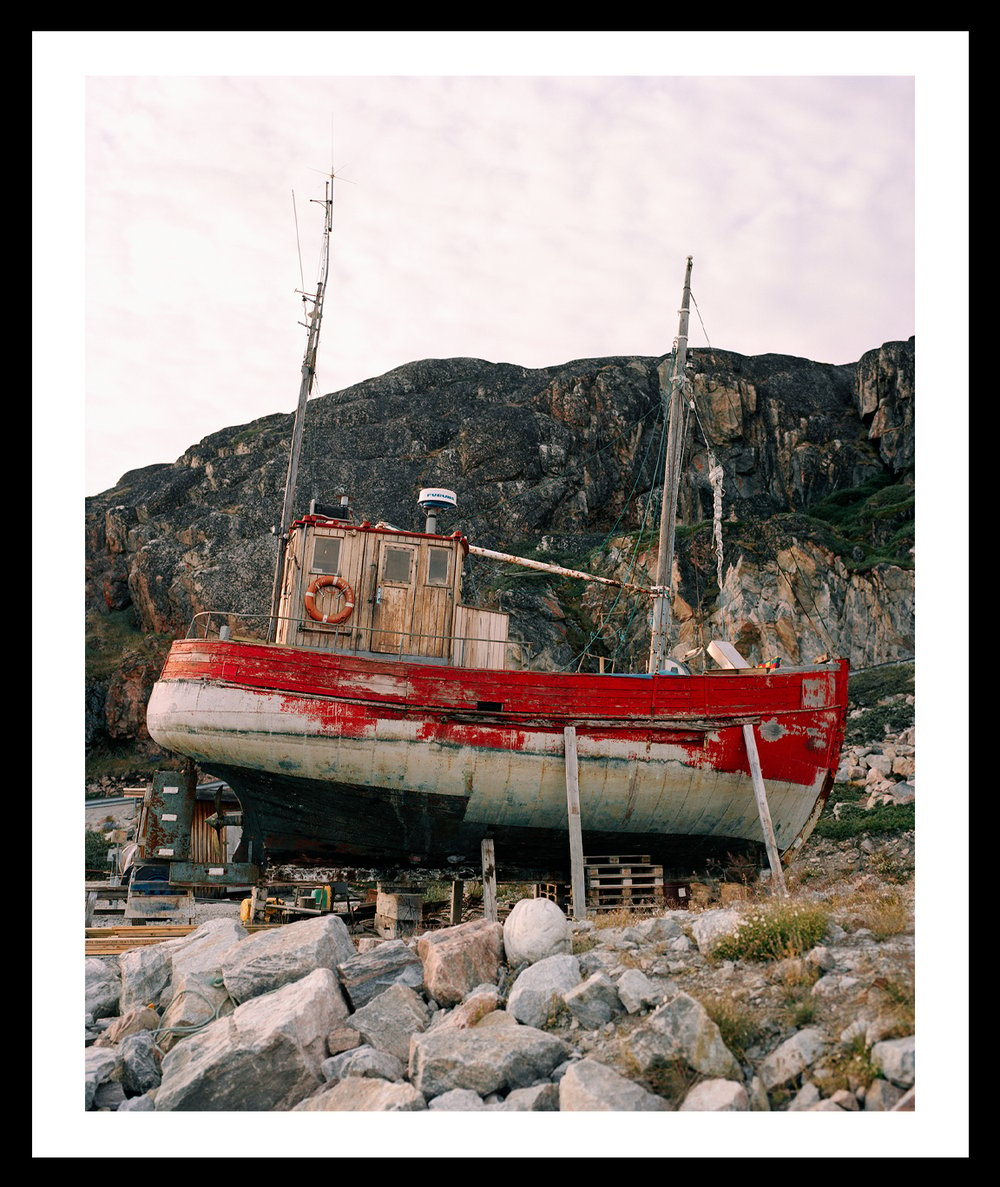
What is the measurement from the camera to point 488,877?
14.0 meters

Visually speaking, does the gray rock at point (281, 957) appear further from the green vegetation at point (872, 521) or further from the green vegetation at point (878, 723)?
the green vegetation at point (872, 521)

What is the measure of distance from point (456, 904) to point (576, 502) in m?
39.1

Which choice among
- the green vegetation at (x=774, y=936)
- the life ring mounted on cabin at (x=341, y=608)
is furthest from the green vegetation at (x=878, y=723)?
the green vegetation at (x=774, y=936)

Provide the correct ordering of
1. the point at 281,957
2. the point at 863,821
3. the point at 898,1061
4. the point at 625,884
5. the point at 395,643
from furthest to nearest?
the point at 863,821 → the point at 395,643 → the point at 625,884 → the point at 281,957 → the point at 898,1061

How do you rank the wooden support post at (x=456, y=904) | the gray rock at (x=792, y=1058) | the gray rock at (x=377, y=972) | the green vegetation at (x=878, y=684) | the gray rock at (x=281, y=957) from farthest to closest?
the green vegetation at (x=878, y=684)
the wooden support post at (x=456, y=904)
the gray rock at (x=281, y=957)
the gray rock at (x=377, y=972)
the gray rock at (x=792, y=1058)

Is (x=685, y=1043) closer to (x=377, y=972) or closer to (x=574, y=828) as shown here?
(x=377, y=972)

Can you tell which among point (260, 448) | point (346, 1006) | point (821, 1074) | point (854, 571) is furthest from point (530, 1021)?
point (260, 448)

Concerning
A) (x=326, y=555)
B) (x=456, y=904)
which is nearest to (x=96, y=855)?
(x=456, y=904)

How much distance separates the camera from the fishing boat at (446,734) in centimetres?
1370

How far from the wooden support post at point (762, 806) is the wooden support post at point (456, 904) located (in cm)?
481

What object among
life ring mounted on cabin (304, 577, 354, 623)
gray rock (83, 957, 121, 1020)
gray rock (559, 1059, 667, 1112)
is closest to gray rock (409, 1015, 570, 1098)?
gray rock (559, 1059, 667, 1112)

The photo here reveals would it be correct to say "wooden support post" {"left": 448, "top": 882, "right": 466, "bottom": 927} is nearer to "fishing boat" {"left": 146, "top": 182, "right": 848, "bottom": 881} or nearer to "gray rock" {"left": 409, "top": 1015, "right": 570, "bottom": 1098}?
"fishing boat" {"left": 146, "top": 182, "right": 848, "bottom": 881}

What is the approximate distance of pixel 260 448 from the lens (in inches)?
2184

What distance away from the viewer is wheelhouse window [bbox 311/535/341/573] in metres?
14.8
